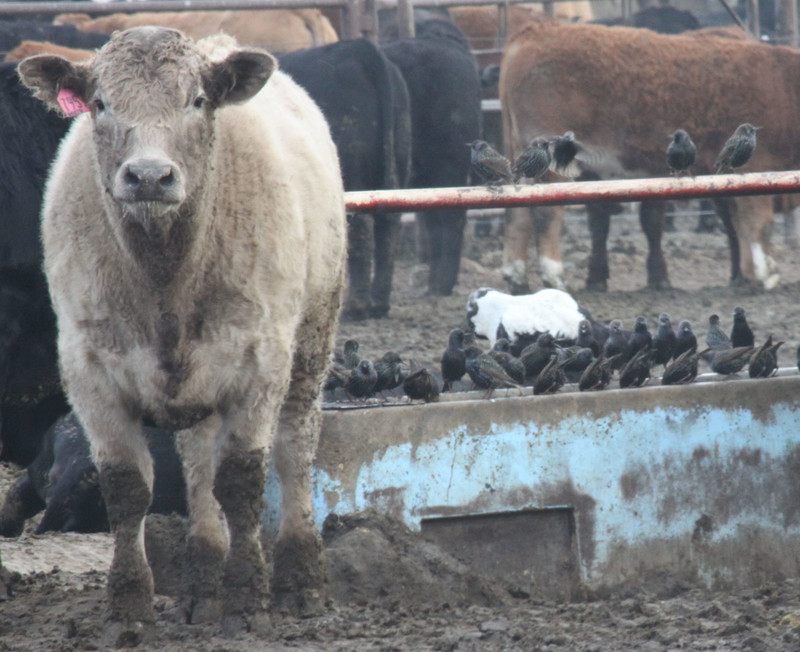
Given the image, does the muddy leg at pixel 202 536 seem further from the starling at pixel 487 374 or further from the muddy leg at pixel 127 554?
the starling at pixel 487 374

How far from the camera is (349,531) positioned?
16.8 ft

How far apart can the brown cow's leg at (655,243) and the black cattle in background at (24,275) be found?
7.12m

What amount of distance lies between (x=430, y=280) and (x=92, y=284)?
7.75 meters

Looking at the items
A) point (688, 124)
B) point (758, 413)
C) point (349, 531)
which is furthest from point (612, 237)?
point (349, 531)

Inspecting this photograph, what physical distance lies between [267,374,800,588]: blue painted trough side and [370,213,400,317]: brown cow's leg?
483 cm

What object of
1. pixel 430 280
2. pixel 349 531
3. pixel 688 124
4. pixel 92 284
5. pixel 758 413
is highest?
pixel 688 124

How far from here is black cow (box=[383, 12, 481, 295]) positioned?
38.2ft

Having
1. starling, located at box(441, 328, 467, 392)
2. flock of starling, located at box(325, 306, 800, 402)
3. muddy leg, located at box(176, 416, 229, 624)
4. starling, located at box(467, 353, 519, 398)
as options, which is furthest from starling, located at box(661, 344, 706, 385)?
muddy leg, located at box(176, 416, 229, 624)

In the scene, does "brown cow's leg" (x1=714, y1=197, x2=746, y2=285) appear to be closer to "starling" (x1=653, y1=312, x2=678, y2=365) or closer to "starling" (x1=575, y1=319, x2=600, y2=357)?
"starling" (x1=575, y1=319, x2=600, y2=357)

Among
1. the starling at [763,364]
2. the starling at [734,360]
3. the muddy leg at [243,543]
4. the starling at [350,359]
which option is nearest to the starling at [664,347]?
the starling at [734,360]

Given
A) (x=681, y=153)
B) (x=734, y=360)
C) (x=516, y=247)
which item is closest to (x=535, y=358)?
(x=734, y=360)

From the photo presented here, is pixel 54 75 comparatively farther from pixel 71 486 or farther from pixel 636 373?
pixel 636 373

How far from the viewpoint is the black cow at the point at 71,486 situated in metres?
5.50

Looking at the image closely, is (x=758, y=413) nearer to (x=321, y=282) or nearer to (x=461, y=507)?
(x=461, y=507)
